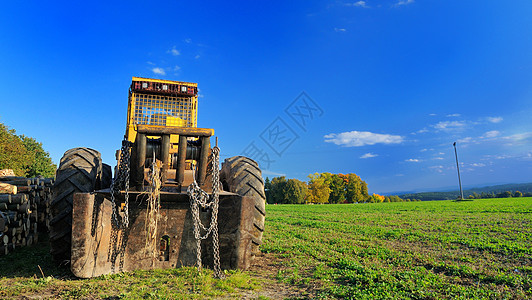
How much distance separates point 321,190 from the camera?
65.6 m

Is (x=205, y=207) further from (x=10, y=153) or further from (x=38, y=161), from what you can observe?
(x=38, y=161)

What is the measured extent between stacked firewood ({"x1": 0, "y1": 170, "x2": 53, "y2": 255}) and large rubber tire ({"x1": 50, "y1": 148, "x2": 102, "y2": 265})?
2.48 metres

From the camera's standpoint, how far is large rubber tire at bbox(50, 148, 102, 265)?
475cm

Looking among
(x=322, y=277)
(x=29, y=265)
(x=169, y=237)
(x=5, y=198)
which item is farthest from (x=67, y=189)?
(x=322, y=277)

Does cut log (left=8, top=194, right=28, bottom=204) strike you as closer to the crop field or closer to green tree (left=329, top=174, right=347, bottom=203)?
the crop field

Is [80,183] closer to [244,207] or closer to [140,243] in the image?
[140,243]

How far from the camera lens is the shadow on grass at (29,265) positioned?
185 inches

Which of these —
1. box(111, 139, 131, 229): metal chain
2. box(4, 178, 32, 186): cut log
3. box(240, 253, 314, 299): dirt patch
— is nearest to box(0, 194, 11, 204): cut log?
box(4, 178, 32, 186): cut log

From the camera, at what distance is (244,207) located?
15.2 ft

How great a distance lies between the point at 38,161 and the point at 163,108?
4028cm

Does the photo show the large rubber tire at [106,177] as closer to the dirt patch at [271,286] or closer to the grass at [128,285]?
the grass at [128,285]

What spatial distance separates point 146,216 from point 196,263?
1.01 meters

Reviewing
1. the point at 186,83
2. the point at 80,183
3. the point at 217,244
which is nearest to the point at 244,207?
the point at 217,244

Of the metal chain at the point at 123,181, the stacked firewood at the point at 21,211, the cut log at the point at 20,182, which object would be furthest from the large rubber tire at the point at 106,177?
the cut log at the point at 20,182
